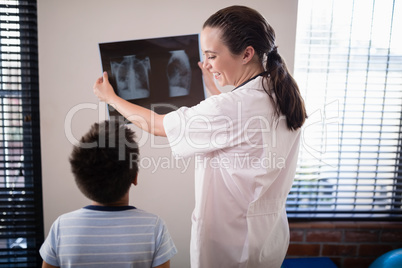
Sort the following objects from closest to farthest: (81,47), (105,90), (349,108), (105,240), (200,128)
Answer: (105,240)
(200,128)
(105,90)
(81,47)
(349,108)

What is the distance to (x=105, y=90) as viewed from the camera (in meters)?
1.24

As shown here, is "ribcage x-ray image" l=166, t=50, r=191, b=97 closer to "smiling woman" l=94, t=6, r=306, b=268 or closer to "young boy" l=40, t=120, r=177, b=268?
"smiling woman" l=94, t=6, r=306, b=268

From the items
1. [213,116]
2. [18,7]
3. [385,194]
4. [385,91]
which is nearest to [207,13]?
[213,116]

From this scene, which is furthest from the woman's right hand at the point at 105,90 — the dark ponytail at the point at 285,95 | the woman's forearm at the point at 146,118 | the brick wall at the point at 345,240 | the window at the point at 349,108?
the brick wall at the point at 345,240

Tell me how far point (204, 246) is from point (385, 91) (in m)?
1.33

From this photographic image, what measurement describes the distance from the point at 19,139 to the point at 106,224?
102 centimetres

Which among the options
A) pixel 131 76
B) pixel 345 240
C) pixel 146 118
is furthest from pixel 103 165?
pixel 345 240

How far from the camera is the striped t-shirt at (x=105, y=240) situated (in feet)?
2.81

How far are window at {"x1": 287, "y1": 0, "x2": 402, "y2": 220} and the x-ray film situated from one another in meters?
0.64

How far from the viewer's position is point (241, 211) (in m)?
1.11

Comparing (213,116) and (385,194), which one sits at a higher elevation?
(213,116)

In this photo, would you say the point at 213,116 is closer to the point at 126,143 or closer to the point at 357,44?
the point at 126,143

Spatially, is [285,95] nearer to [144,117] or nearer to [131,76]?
[144,117]

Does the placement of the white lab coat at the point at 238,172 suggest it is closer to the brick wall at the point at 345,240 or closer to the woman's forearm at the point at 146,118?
the woman's forearm at the point at 146,118
